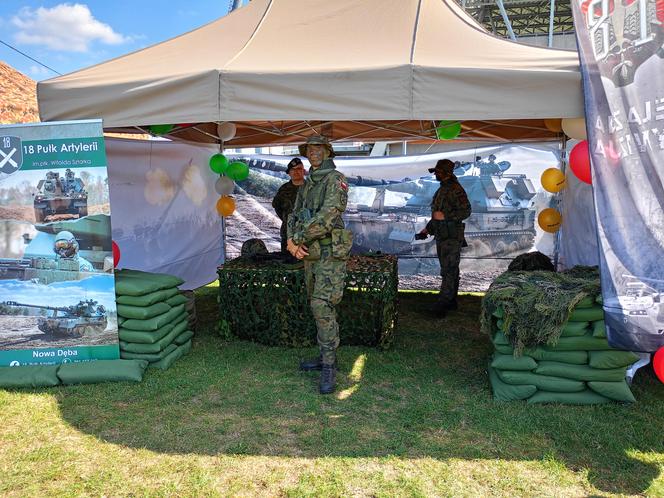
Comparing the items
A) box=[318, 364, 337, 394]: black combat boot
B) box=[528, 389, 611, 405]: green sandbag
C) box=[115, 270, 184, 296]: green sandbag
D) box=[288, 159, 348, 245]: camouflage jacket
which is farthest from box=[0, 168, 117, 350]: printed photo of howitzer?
box=[528, 389, 611, 405]: green sandbag

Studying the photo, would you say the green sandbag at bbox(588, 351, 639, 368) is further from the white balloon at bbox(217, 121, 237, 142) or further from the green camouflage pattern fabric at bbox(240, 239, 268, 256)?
the white balloon at bbox(217, 121, 237, 142)

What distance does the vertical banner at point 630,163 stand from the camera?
2.84 meters

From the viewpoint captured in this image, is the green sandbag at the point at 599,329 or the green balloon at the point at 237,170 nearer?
the green sandbag at the point at 599,329

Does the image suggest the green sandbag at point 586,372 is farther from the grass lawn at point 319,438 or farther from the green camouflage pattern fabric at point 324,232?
the green camouflage pattern fabric at point 324,232

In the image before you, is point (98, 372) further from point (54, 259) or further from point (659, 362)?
point (659, 362)

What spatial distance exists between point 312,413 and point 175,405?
3.21ft

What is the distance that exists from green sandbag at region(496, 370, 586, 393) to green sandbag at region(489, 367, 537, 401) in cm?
4

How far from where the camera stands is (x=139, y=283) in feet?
13.7

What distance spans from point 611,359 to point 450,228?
282cm

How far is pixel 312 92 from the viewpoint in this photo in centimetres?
367

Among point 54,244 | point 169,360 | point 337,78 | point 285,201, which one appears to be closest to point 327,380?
point 169,360

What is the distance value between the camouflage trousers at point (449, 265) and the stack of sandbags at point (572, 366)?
2.47 meters

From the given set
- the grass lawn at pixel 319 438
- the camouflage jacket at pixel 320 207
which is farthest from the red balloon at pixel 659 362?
the camouflage jacket at pixel 320 207

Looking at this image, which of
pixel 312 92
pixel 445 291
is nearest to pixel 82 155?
pixel 312 92
